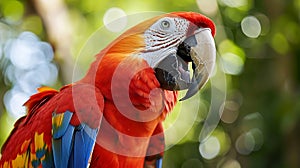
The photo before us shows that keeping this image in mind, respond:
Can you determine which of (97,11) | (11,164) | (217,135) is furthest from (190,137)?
(11,164)

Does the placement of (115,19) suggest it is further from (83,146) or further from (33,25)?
(83,146)

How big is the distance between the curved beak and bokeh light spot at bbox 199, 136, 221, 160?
1.87 metres

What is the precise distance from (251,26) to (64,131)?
1.90m

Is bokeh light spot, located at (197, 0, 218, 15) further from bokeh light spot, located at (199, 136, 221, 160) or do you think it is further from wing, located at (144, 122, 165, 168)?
wing, located at (144, 122, 165, 168)

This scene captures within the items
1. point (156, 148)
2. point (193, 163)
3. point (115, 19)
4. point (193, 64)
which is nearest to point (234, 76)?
point (193, 163)

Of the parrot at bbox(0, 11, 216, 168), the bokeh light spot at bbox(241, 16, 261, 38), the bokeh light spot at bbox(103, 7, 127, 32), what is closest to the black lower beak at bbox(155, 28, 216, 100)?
the parrot at bbox(0, 11, 216, 168)

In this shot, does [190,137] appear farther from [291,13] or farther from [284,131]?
[291,13]

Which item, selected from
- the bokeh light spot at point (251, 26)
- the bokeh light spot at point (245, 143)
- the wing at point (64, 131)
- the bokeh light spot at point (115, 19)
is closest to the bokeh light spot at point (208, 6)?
the bokeh light spot at point (251, 26)

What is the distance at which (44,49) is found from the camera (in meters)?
3.49

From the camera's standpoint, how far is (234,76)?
351 centimetres

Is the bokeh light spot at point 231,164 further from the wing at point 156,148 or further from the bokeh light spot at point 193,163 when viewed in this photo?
the wing at point 156,148

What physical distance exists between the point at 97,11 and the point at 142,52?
64.3 inches

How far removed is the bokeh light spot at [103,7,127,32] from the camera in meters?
2.70

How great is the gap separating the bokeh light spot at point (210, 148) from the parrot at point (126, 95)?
5.91ft
